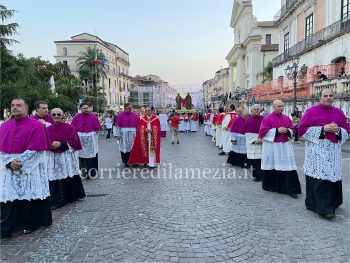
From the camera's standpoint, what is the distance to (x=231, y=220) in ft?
17.1

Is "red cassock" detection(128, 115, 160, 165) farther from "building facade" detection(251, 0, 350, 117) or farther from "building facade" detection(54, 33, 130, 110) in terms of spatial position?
"building facade" detection(54, 33, 130, 110)

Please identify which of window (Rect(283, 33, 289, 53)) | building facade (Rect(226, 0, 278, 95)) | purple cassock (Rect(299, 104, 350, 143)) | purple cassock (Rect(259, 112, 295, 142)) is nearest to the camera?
purple cassock (Rect(299, 104, 350, 143))

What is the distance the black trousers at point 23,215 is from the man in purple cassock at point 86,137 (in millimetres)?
3634

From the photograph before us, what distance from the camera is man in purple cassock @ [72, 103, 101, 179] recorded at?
8.52 metres

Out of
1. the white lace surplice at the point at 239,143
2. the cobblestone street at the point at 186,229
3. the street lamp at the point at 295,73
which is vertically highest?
the street lamp at the point at 295,73

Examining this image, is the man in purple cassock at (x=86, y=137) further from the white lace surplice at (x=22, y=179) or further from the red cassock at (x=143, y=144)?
the white lace surplice at (x=22, y=179)

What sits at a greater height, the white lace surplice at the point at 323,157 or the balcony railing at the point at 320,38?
the balcony railing at the point at 320,38

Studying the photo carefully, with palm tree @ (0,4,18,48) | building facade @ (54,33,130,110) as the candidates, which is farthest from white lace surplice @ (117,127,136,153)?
building facade @ (54,33,130,110)

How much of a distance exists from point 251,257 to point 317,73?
19.3m

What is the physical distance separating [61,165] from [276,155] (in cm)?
427

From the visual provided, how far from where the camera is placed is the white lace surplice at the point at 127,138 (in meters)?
10.1

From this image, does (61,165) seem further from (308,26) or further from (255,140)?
Result: (308,26)

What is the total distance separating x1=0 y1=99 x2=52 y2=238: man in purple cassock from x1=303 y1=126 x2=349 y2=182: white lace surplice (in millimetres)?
4292

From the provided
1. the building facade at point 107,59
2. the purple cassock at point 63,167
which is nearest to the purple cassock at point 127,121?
the purple cassock at point 63,167
